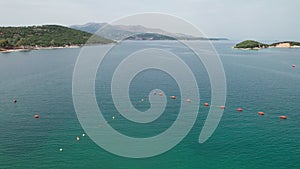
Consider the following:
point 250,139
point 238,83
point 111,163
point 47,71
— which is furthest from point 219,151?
point 47,71

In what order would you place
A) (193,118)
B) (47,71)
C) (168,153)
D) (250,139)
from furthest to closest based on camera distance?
(47,71) → (193,118) → (250,139) → (168,153)

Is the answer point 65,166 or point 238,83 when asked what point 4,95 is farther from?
point 238,83

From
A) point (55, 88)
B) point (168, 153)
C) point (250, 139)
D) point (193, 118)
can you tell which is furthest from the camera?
point (55, 88)

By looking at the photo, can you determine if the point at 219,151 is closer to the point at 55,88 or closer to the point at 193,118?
the point at 193,118

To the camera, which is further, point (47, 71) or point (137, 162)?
point (47, 71)

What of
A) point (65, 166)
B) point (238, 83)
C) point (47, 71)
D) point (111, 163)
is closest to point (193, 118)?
point (111, 163)

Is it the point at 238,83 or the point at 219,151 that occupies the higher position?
the point at 238,83

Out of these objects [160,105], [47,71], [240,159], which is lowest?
[240,159]

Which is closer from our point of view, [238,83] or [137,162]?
[137,162]


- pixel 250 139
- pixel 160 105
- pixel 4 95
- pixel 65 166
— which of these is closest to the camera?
pixel 65 166
